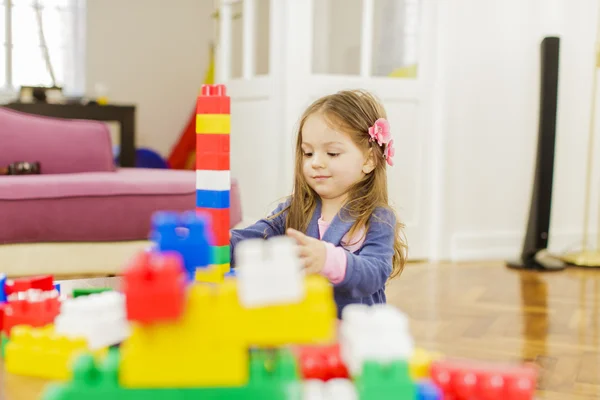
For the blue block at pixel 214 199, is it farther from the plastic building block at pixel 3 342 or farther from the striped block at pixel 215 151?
the plastic building block at pixel 3 342

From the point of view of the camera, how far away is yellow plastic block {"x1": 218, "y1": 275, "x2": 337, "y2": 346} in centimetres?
51

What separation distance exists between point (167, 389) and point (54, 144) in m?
2.14

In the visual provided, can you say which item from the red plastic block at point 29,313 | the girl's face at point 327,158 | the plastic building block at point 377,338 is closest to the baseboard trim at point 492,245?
the girl's face at point 327,158

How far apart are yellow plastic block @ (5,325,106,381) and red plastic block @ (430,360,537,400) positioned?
34 cm

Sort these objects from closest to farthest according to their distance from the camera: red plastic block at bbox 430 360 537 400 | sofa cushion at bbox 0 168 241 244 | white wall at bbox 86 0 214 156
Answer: red plastic block at bbox 430 360 537 400 < sofa cushion at bbox 0 168 241 244 < white wall at bbox 86 0 214 156

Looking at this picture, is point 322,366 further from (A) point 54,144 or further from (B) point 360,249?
(A) point 54,144

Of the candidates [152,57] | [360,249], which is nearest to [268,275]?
[360,249]

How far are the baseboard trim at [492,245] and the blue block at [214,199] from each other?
2.56 m

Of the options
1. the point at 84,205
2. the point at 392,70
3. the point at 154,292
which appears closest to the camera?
the point at 154,292

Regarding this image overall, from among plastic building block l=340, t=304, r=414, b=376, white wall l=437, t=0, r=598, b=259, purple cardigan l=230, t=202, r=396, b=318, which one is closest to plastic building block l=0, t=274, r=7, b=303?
purple cardigan l=230, t=202, r=396, b=318

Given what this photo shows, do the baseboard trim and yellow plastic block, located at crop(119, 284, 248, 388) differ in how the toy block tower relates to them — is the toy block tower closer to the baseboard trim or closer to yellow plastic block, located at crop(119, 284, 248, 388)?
yellow plastic block, located at crop(119, 284, 248, 388)

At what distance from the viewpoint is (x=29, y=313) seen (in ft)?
2.62

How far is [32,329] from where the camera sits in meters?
0.74

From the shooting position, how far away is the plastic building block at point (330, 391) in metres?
0.55
